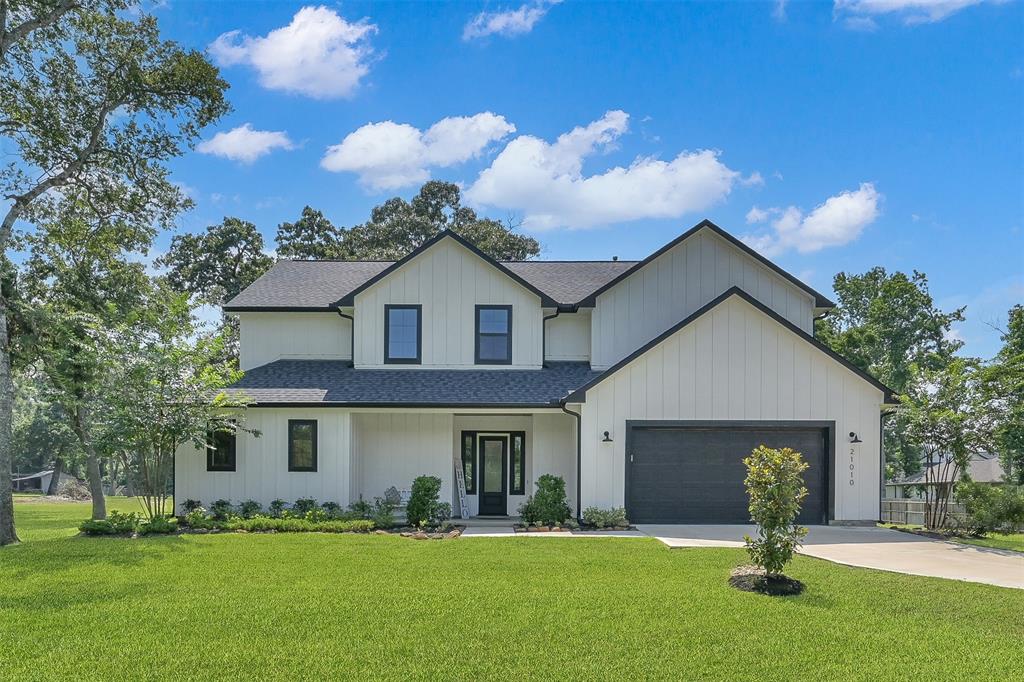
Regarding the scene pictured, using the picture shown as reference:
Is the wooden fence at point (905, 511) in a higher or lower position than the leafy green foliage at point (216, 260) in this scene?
lower

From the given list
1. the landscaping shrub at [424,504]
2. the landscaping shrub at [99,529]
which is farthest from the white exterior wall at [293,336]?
the landscaping shrub at [99,529]

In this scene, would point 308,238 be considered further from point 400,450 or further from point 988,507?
point 988,507

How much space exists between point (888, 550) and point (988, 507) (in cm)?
413

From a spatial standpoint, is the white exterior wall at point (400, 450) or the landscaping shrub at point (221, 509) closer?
the landscaping shrub at point (221, 509)

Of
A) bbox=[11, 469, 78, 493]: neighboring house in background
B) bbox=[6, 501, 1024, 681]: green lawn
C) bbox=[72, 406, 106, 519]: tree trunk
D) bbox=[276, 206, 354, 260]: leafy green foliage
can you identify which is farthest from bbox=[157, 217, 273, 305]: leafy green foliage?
bbox=[11, 469, 78, 493]: neighboring house in background

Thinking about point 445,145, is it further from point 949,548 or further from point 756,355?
point 949,548

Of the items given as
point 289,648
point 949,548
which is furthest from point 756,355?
point 289,648

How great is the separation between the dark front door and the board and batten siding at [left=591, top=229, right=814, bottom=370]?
3.31 meters

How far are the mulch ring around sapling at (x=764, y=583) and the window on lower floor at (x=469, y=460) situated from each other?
9.91 meters

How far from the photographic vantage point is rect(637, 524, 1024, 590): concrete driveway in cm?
1070

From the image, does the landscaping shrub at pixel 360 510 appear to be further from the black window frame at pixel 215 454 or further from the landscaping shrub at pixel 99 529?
the landscaping shrub at pixel 99 529

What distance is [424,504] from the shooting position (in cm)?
1570

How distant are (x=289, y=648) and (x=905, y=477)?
45.0 meters

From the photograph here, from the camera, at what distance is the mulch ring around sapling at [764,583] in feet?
29.6
